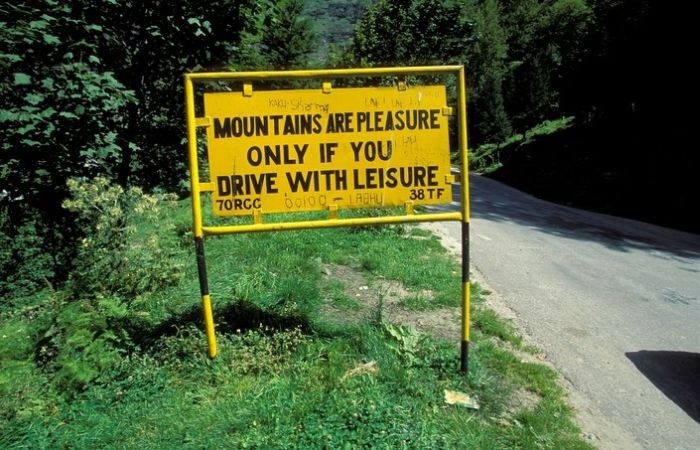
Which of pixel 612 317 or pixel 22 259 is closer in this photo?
pixel 22 259

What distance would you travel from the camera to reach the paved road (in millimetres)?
3465

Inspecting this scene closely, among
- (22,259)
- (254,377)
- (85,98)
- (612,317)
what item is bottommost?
(612,317)

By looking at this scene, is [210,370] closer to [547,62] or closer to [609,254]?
[609,254]

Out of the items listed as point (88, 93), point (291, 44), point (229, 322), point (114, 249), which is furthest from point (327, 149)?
point (291, 44)

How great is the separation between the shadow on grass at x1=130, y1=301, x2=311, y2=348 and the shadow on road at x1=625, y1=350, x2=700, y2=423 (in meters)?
2.89

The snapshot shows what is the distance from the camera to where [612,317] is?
17.2ft

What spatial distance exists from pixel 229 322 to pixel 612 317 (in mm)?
4037

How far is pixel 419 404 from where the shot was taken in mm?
3018

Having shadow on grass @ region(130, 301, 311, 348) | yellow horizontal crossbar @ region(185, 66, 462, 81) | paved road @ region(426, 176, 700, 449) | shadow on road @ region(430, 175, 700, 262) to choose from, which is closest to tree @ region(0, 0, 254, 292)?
yellow horizontal crossbar @ region(185, 66, 462, 81)

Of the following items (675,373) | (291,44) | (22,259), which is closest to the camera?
(675,373)

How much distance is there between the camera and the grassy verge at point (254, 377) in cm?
276

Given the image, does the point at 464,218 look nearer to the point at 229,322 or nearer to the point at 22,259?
the point at 229,322

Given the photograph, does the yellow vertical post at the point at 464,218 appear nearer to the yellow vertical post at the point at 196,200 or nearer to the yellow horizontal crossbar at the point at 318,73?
the yellow horizontal crossbar at the point at 318,73

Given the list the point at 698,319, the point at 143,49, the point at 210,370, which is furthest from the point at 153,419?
the point at 698,319
